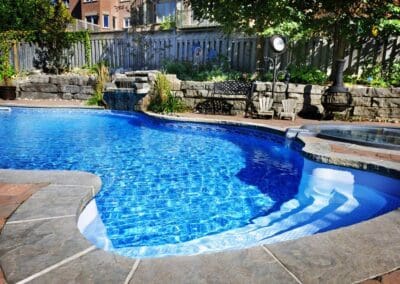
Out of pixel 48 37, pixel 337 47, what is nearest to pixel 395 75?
pixel 337 47

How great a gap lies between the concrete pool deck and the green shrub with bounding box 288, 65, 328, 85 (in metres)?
6.52

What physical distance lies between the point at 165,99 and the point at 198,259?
7.25 metres

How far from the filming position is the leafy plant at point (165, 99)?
27.5 ft

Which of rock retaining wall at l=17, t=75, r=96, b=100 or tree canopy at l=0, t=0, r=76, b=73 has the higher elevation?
tree canopy at l=0, t=0, r=76, b=73

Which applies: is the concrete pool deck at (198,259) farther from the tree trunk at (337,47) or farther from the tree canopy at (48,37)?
the tree canopy at (48,37)

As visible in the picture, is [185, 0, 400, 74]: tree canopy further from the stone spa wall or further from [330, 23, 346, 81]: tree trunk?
the stone spa wall

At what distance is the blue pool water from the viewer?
260 centimetres

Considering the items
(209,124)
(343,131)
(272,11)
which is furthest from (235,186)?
(272,11)

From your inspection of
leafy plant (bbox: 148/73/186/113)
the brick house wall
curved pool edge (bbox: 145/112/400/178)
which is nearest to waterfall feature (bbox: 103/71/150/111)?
leafy plant (bbox: 148/73/186/113)

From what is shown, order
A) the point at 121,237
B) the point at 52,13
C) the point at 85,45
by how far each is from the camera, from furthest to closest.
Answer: the point at 85,45 < the point at 52,13 < the point at 121,237

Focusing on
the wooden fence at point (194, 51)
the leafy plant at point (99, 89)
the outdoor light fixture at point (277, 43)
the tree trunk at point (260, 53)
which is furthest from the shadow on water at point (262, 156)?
the wooden fence at point (194, 51)

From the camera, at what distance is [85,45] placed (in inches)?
502

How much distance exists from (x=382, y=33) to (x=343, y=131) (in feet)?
13.6

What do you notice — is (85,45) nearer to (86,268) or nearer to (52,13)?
(52,13)
